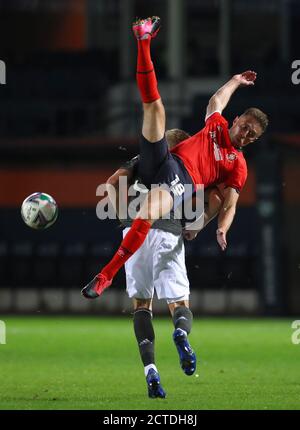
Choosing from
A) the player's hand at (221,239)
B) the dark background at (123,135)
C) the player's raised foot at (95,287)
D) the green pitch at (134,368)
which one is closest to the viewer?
the player's raised foot at (95,287)

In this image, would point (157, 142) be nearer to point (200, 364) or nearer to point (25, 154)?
point (200, 364)

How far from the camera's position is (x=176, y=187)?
864 centimetres

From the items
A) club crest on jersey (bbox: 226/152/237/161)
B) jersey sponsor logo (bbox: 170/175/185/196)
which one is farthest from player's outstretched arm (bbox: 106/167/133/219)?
club crest on jersey (bbox: 226/152/237/161)

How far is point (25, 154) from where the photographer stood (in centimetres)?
2270

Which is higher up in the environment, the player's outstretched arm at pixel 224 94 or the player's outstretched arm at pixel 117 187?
the player's outstretched arm at pixel 224 94

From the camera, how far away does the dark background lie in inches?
833

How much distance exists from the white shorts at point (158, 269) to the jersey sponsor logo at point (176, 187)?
328 mm

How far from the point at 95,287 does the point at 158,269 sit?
71 centimetres

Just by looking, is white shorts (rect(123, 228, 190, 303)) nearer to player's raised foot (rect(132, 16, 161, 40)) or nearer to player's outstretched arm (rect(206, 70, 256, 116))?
player's outstretched arm (rect(206, 70, 256, 116))

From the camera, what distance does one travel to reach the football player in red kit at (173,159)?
27.6ft

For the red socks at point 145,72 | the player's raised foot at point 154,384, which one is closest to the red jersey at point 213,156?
the red socks at point 145,72

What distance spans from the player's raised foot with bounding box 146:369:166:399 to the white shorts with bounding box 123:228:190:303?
0.57 metres

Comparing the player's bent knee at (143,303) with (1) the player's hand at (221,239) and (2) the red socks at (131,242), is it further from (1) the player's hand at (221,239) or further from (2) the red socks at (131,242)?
(1) the player's hand at (221,239)

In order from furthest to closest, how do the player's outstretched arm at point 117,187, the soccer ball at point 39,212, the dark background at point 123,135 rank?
the dark background at point 123,135, the soccer ball at point 39,212, the player's outstretched arm at point 117,187
